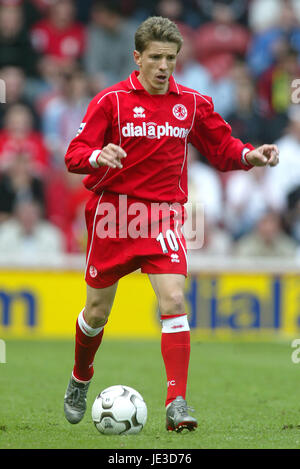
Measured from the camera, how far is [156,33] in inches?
217

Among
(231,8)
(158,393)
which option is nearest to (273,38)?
(231,8)

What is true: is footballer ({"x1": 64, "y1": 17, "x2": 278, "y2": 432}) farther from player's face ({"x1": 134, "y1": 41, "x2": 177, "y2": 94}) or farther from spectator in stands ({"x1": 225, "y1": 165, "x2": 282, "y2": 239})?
spectator in stands ({"x1": 225, "y1": 165, "x2": 282, "y2": 239})

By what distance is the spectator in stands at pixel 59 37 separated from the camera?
1385cm

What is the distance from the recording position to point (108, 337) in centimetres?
1153

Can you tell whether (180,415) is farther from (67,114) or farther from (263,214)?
(67,114)

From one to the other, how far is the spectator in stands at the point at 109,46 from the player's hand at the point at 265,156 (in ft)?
26.9

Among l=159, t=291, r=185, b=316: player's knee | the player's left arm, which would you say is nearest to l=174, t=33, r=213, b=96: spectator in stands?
the player's left arm

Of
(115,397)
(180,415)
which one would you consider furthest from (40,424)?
(180,415)

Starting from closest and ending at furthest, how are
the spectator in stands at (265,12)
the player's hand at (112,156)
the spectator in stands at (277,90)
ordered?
the player's hand at (112,156), the spectator in stands at (277,90), the spectator in stands at (265,12)

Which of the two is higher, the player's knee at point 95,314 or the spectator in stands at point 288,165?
the spectator in stands at point 288,165

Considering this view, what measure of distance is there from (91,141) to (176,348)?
1.32 metres

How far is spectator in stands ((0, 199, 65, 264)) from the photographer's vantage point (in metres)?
11.8

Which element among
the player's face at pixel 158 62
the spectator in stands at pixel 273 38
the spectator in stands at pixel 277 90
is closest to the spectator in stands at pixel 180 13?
the spectator in stands at pixel 273 38

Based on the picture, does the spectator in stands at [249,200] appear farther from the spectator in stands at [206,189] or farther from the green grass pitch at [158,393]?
the green grass pitch at [158,393]
